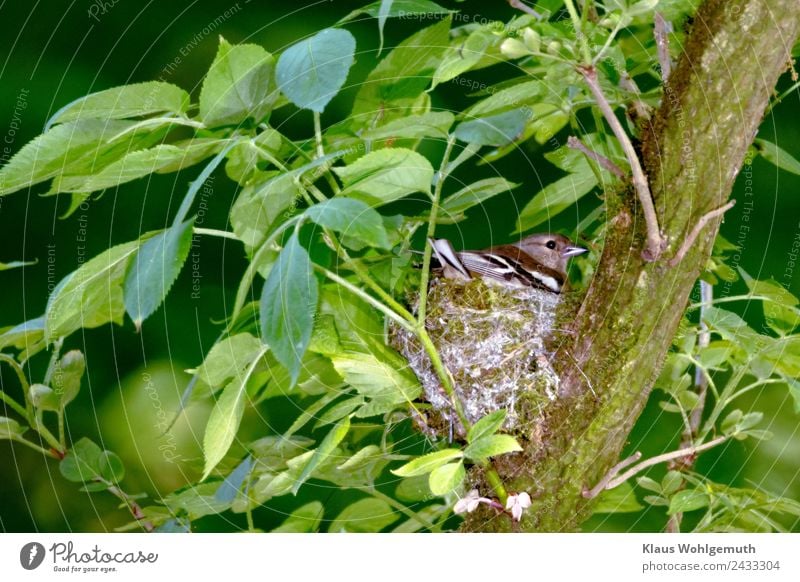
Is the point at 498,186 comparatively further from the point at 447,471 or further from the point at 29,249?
the point at 29,249

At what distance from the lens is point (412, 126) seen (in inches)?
57.4

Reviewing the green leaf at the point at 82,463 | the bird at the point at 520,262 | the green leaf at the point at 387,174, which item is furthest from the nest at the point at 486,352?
the green leaf at the point at 82,463

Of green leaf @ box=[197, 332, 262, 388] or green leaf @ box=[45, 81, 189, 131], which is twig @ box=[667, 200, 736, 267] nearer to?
green leaf @ box=[197, 332, 262, 388]

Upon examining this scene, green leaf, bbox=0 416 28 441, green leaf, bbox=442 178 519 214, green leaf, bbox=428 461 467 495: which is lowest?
green leaf, bbox=428 461 467 495

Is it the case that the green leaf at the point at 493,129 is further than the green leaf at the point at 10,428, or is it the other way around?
the green leaf at the point at 10,428

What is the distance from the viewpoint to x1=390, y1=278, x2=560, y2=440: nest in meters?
1.82

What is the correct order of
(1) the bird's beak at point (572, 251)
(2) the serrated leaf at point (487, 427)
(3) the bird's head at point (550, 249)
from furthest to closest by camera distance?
(3) the bird's head at point (550, 249) < (1) the bird's beak at point (572, 251) < (2) the serrated leaf at point (487, 427)

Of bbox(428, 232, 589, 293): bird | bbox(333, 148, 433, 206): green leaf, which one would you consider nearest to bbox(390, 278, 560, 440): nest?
bbox(428, 232, 589, 293): bird

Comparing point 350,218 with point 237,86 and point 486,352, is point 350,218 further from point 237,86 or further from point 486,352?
point 486,352

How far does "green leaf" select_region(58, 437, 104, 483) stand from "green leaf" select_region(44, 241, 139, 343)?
13.2 inches

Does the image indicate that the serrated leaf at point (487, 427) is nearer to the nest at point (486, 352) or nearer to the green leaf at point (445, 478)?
the green leaf at point (445, 478)

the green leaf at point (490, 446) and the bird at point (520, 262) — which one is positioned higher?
the green leaf at point (490, 446)

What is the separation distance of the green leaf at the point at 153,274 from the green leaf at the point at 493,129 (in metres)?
0.46

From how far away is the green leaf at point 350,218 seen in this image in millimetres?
1202
